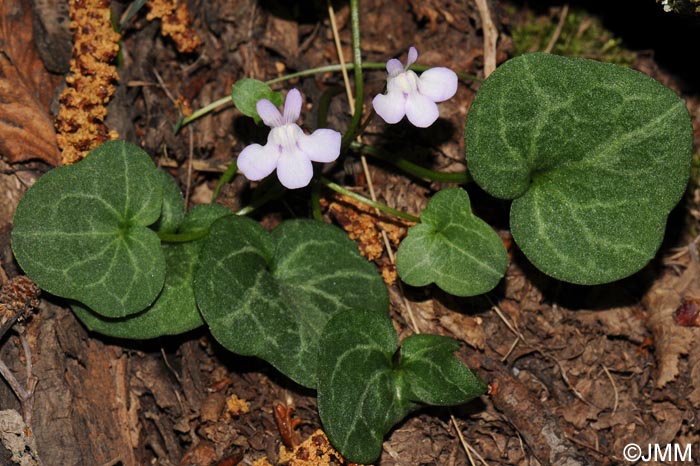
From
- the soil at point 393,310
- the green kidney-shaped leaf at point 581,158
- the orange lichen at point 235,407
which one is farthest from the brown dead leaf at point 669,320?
the orange lichen at point 235,407

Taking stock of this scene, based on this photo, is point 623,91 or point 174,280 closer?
point 623,91

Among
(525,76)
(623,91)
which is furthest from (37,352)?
(623,91)

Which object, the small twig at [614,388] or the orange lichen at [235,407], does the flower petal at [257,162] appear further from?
the small twig at [614,388]

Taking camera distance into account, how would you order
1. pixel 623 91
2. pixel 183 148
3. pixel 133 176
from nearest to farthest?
1. pixel 623 91
2. pixel 133 176
3. pixel 183 148

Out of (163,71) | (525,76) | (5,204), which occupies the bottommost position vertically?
(5,204)

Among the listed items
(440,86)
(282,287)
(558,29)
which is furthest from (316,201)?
(558,29)

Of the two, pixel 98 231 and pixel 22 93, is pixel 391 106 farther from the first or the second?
pixel 22 93

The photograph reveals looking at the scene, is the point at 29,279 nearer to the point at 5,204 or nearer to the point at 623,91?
the point at 5,204
